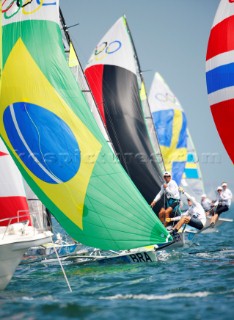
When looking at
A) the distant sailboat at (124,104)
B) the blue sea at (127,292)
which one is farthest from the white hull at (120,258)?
the distant sailboat at (124,104)

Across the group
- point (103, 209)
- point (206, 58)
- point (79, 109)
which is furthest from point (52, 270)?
point (206, 58)

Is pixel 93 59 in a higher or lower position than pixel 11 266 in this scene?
higher

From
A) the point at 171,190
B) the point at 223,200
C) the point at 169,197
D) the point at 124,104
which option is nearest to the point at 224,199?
the point at 223,200

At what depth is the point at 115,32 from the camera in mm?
32469

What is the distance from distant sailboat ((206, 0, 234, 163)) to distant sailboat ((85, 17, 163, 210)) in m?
8.58

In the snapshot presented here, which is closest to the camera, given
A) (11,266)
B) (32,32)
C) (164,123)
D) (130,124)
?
(11,266)

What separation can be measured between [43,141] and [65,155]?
0.75 metres

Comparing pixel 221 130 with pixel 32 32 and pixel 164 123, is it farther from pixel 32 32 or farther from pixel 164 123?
pixel 164 123

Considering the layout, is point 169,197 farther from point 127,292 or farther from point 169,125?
point 169,125

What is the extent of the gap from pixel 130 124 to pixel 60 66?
36.5 feet

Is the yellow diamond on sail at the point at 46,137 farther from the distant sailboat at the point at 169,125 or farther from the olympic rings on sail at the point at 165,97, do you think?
the olympic rings on sail at the point at 165,97

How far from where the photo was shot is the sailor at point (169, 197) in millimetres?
26247

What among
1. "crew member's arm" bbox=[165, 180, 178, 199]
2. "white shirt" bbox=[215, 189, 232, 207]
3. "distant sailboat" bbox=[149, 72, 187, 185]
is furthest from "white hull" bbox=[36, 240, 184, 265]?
"distant sailboat" bbox=[149, 72, 187, 185]

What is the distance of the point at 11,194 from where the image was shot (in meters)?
18.5
